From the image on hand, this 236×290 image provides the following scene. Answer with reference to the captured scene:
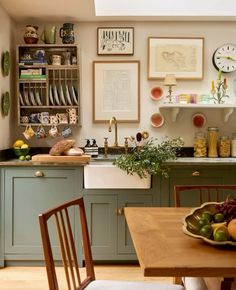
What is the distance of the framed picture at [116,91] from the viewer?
3918mm

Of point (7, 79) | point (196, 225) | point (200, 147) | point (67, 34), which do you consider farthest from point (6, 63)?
point (196, 225)

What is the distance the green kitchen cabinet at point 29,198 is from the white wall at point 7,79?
420mm

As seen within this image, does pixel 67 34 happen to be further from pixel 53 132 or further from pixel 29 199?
pixel 29 199

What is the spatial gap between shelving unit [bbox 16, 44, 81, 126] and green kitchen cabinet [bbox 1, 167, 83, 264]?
2.07ft

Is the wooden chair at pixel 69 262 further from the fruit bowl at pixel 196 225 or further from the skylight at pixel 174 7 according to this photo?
the skylight at pixel 174 7

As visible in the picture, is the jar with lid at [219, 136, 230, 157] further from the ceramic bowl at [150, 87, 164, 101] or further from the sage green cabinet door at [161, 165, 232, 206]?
the ceramic bowl at [150, 87, 164, 101]

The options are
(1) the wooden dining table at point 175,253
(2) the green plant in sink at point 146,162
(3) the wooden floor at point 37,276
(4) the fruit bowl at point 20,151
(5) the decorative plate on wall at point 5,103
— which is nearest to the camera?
(1) the wooden dining table at point 175,253

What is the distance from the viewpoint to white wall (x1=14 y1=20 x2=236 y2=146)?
3922mm

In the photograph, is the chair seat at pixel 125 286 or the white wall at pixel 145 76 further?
the white wall at pixel 145 76

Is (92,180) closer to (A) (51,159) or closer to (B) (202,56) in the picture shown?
(A) (51,159)

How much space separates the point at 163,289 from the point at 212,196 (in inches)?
67.7

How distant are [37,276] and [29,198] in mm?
611

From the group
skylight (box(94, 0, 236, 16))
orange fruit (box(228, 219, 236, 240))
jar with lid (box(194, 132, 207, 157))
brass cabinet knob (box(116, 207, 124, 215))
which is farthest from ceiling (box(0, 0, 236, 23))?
orange fruit (box(228, 219, 236, 240))

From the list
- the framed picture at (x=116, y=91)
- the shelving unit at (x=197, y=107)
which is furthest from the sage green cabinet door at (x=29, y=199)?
the shelving unit at (x=197, y=107)
